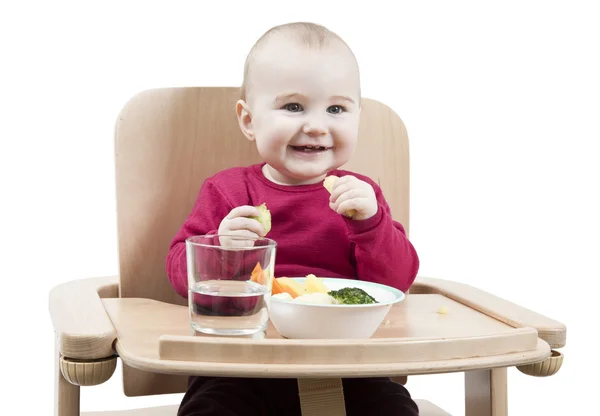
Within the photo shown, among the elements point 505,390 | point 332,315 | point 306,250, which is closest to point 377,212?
point 306,250

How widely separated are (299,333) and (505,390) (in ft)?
1.98

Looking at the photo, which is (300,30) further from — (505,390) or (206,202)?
(505,390)

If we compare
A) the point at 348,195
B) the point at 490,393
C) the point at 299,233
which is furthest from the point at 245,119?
the point at 490,393

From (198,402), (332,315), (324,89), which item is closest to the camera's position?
(332,315)

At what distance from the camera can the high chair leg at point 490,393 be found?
6.23 ft

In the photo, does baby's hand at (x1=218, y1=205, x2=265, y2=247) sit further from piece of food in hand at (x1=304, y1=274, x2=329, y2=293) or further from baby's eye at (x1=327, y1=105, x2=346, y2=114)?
baby's eye at (x1=327, y1=105, x2=346, y2=114)

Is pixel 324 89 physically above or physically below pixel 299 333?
above

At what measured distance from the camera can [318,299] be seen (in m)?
1.54

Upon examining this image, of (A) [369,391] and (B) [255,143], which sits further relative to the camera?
(B) [255,143]

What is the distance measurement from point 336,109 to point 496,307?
489 mm

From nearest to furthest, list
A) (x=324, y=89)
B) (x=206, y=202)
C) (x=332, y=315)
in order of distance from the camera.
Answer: (x=332, y=315)
(x=324, y=89)
(x=206, y=202)

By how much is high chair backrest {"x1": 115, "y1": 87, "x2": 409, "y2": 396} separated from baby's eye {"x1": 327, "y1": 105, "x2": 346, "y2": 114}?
0.29 metres

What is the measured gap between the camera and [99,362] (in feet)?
5.16

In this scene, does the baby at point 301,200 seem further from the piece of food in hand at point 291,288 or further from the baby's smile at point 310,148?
the piece of food in hand at point 291,288
